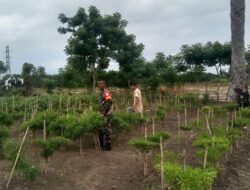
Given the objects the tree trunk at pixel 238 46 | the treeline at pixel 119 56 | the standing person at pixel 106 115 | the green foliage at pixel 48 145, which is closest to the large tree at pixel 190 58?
the treeline at pixel 119 56

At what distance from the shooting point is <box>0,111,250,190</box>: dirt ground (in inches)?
294

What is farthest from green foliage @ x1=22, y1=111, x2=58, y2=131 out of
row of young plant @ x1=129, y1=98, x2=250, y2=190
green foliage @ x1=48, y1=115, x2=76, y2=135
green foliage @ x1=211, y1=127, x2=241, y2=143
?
green foliage @ x1=211, y1=127, x2=241, y2=143

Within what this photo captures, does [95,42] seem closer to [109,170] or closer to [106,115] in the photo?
[106,115]

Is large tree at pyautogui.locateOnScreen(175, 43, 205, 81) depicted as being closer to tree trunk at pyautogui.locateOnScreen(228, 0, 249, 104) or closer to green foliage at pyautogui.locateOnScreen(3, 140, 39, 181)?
tree trunk at pyautogui.locateOnScreen(228, 0, 249, 104)

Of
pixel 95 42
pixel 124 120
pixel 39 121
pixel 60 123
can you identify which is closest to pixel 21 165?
pixel 60 123

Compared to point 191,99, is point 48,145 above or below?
below

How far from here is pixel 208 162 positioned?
737cm

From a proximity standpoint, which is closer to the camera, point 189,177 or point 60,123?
point 189,177

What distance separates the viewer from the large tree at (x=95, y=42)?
20016mm

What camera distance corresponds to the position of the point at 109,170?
838cm

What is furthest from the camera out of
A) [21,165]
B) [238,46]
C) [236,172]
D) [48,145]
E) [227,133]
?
[238,46]

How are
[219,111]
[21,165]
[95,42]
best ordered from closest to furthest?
[21,165], [219,111], [95,42]

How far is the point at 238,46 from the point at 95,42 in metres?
7.31

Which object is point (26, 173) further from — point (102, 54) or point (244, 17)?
point (102, 54)
